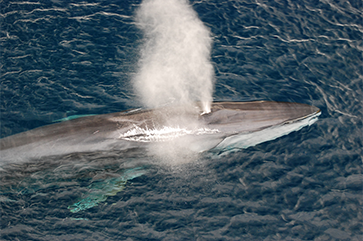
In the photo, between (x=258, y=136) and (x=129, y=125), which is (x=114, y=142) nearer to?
(x=129, y=125)

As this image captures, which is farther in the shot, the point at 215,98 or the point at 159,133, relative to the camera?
the point at 215,98

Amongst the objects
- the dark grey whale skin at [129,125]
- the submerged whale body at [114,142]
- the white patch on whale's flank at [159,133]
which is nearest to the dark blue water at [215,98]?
the submerged whale body at [114,142]

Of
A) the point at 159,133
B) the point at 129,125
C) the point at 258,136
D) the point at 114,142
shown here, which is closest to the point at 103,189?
the point at 114,142

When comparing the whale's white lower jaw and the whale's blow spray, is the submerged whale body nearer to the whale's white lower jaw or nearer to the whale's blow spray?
the whale's white lower jaw

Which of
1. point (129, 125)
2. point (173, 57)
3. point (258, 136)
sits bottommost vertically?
point (258, 136)

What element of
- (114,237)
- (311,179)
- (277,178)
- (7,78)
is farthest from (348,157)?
(7,78)
